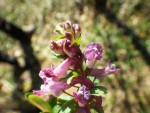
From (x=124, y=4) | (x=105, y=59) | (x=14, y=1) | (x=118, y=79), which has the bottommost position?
(x=118, y=79)

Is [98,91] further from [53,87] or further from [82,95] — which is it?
[53,87]

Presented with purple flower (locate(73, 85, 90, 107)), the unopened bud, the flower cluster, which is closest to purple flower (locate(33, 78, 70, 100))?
the flower cluster

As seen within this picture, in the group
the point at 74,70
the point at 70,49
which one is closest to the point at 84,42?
the point at 74,70

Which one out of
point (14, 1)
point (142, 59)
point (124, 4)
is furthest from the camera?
Answer: point (14, 1)

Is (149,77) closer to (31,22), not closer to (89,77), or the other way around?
(31,22)

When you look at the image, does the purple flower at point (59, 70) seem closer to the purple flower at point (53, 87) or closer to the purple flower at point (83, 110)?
the purple flower at point (53, 87)

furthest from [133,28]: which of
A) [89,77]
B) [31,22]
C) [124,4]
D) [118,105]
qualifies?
[89,77]
